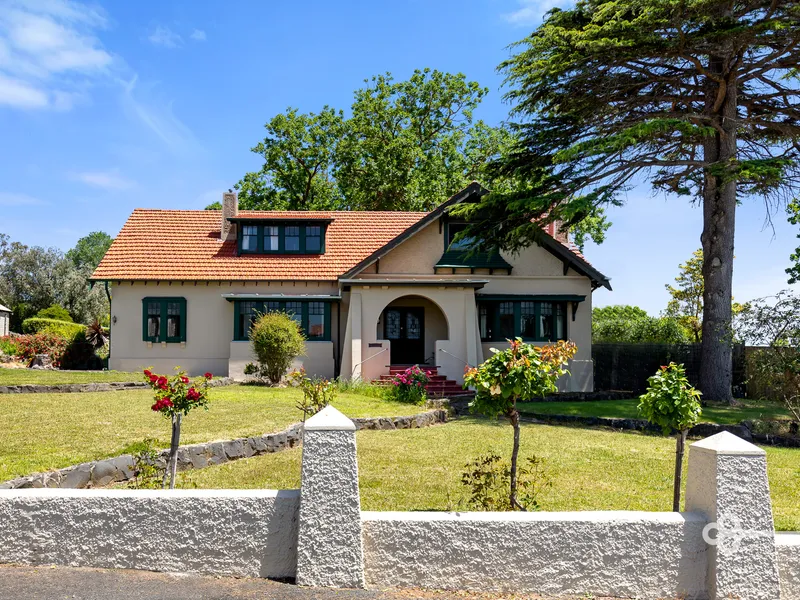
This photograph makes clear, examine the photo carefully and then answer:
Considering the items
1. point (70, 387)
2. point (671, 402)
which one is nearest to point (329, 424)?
point (671, 402)

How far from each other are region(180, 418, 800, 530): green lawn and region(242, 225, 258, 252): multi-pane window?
1314 cm

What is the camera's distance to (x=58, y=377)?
1934cm

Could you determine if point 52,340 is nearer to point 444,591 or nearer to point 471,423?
point 471,423

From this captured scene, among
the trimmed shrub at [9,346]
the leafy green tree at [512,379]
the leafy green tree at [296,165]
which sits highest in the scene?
the leafy green tree at [296,165]

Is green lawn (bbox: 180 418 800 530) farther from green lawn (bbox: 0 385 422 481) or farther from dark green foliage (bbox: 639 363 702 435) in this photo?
dark green foliage (bbox: 639 363 702 435)

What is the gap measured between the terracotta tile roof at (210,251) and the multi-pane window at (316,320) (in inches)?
39.6

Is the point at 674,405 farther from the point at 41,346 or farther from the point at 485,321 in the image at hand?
the point at 41,346

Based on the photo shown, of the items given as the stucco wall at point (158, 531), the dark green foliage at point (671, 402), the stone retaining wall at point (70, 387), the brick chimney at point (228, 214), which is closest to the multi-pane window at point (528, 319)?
the brick chimney at point (228, 214)

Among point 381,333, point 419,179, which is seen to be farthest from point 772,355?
point 419,179

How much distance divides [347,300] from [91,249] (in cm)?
7970

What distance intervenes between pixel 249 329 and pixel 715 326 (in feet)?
49.3

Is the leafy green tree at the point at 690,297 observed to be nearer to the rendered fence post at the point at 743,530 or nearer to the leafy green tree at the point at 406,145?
the leafy green tree at the point at 406,145

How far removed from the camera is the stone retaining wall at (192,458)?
297 inches

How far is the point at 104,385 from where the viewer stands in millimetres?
18094
